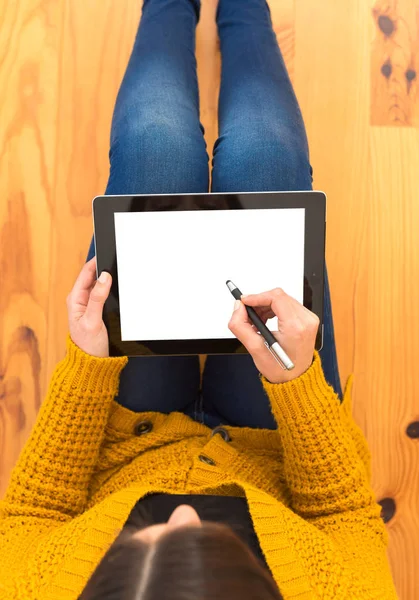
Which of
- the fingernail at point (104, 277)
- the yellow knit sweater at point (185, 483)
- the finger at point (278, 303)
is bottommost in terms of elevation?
the yellow knit sweater at point (185, 483)

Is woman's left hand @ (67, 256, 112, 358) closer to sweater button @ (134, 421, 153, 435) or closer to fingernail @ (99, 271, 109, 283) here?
fingernail @ (99, 271, 109, 283)

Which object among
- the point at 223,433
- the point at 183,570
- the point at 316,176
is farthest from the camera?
the point at 316,176

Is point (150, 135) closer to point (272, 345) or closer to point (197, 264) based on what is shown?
point (197, 264)

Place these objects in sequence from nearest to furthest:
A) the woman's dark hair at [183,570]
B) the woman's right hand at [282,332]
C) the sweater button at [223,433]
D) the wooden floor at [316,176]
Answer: the woman's dark hair at [183,570], the woman's right hand at [282,332], the sweater button at [223,433], the wooden floor at [316,176]

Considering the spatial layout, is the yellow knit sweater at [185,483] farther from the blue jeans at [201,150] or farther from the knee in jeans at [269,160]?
the knee in jeans at [269,160]

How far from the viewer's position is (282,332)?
1.61 feet

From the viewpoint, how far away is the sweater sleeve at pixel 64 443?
54 cm

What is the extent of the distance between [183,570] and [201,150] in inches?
19.8

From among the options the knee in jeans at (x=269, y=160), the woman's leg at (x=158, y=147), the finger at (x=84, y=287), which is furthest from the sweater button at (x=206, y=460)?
the knee in jeans at (x=269, y=160)

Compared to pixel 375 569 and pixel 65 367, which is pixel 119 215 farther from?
pixel 375 569

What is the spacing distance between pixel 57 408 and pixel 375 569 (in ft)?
1.18

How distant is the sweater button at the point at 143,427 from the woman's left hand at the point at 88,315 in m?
0.11

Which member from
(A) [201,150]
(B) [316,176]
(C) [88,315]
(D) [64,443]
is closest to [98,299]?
(C) [88,315]

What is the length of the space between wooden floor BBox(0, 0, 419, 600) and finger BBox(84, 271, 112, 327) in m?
0.31
